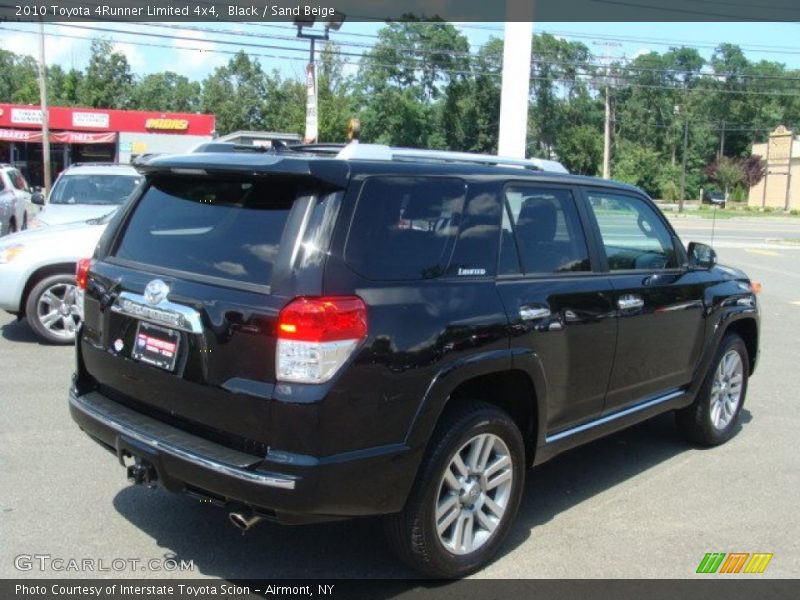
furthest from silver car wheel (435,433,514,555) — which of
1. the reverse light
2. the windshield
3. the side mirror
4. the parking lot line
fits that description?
the parking lot line

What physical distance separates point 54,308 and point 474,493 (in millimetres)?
5793

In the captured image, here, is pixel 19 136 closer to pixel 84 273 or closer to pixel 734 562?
pixel 84 273

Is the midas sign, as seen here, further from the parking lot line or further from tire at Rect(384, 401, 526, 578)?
tire at Rect(384, 401, 526, 578)

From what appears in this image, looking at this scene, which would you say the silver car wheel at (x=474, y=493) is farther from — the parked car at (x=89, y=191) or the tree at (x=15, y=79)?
the tree at (x=15, y=79)

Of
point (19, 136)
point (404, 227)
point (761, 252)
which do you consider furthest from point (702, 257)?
point (19, 136)

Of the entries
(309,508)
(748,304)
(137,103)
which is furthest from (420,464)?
(137,103)

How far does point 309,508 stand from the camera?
2.95 metres

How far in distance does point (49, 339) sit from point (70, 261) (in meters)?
0.84

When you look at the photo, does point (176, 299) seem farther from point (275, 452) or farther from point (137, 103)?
point (137, 103)

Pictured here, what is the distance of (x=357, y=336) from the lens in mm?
3016

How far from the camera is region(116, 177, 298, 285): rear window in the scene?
320cm

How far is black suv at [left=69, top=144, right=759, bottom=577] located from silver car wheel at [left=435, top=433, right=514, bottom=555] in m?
0.01

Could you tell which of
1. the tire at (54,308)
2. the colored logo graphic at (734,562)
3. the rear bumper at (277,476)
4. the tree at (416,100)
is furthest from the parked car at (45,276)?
the tree at (416,100)

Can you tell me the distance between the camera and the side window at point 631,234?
461 centimetres
